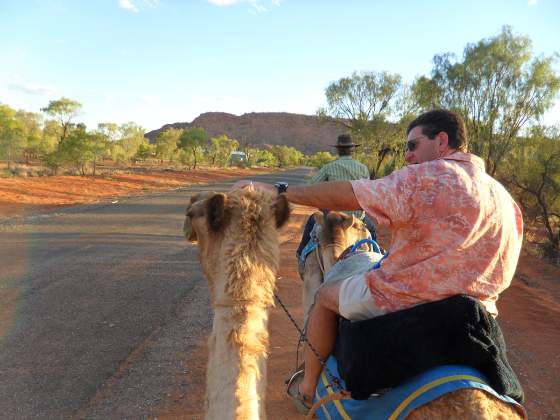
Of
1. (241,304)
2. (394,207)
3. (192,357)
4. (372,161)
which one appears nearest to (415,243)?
(394,207)

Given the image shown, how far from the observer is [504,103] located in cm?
1892

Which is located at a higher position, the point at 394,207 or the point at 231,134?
the point at 231,134

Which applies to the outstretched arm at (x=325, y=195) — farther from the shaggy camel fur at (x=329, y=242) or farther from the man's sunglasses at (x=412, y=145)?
the shaggy camel fur at (x=329, y=242)

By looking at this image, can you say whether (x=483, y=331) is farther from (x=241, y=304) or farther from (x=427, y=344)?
(x=241, y=304)

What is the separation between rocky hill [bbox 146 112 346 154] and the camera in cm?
17300

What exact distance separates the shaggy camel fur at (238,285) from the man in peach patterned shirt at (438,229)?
1.22 ft

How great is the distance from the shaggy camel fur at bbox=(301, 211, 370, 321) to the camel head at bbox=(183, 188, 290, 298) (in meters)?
1.62

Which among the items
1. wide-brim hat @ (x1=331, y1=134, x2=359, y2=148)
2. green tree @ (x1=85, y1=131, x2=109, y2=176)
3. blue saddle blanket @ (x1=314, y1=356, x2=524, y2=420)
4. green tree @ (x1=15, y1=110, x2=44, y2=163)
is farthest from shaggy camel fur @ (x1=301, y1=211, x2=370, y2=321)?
green tree @ (x1=15, y1=110, x2=44, y2=163)

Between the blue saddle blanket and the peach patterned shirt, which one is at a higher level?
the peach patterned shirt

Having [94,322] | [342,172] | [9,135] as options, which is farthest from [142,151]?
[342,172]

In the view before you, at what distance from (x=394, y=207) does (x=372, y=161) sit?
101 ft

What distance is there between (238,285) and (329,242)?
1887 millimetres

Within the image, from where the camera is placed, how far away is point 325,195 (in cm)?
209

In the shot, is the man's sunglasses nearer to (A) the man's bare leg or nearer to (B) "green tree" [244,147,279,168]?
(A) the man's bare leg
